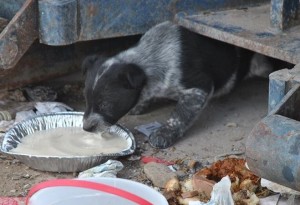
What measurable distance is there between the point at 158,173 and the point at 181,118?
0.72m

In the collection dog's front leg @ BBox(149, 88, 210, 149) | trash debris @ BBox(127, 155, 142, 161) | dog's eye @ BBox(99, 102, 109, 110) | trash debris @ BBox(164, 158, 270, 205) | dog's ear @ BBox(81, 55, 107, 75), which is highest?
dog's ear @ BBox(81, 55, 107, 75)

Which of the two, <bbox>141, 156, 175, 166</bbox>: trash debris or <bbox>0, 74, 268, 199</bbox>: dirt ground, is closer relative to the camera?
<bbox>0, 74, 268, 199</bbox>: dirt ground

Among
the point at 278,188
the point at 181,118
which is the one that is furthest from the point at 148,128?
the point at 278,188

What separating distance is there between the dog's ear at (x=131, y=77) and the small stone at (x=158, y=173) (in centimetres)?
58

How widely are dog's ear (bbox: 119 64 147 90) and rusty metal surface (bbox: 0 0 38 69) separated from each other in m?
0.57

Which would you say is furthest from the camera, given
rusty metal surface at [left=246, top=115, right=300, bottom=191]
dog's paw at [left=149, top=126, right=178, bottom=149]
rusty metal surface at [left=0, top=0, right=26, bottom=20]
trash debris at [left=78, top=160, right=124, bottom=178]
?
rusty metal surface at [left=0, top=0, right=26, bottom=20]

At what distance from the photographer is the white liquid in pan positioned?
12.7 ft

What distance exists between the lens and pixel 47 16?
13.5 feet

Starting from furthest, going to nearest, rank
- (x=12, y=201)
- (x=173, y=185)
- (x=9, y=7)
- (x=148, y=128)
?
(x=9, y=7)
(x=148, y=128)
(x=173, y=185)
(x=12, y=201)

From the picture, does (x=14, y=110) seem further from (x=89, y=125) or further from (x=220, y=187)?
(x=220, y=187)

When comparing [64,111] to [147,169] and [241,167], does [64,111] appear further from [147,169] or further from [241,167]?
[241,167]

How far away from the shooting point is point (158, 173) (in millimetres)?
3668

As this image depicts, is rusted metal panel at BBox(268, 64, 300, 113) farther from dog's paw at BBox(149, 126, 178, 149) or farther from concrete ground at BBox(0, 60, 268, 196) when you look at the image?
dog's paw at BBox(149, 126, 178, 149)

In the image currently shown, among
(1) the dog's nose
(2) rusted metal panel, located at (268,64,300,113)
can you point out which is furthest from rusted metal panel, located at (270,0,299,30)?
(1) the dog's nose
